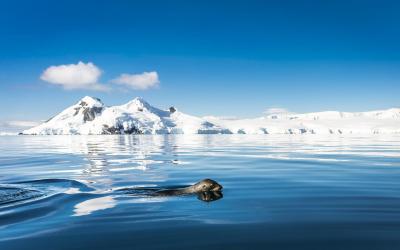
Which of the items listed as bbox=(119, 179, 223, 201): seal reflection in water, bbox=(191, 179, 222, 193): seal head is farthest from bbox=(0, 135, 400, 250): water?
bbox=(191, 179, 222, 193): seal head

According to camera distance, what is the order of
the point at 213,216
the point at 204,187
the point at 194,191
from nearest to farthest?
1. the point at 213,216
2. the point at 194,191
3. the point at 204,187

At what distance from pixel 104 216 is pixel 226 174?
12.8 meters

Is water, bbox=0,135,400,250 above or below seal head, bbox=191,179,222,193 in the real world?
below


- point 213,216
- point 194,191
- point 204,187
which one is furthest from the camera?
point 204,187

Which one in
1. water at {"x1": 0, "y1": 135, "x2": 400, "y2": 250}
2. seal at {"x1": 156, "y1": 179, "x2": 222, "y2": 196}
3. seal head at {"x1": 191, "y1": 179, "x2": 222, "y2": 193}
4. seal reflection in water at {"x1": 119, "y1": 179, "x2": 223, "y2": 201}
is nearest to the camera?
water at {"x1": 0, "y1": 135, "x2": 400, "y2": 250}

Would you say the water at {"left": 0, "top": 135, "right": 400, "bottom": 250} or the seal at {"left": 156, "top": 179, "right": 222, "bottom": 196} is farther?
the seal at {"left": 156, "top": 179, "right": 222, "bottom": 196}

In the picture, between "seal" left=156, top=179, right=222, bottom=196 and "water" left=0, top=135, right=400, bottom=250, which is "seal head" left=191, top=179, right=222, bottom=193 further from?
"water" left=0, top=135, right=400, bottom=250

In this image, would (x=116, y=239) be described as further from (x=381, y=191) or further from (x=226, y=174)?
(x=226, y=174)

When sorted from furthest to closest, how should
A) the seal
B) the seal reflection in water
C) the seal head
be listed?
1. the seal head
2. the seal
3. the seal reflection in water

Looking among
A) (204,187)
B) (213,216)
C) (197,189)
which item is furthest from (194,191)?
(213,216)

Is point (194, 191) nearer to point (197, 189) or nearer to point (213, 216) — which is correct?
point (197, 189)

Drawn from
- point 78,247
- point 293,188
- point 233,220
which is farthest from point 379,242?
point 293,188

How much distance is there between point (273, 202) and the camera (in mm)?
14281

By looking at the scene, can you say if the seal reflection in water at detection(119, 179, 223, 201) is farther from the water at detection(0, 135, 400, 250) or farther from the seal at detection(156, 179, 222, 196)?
the water at detection(0, 135, 400, 250)
